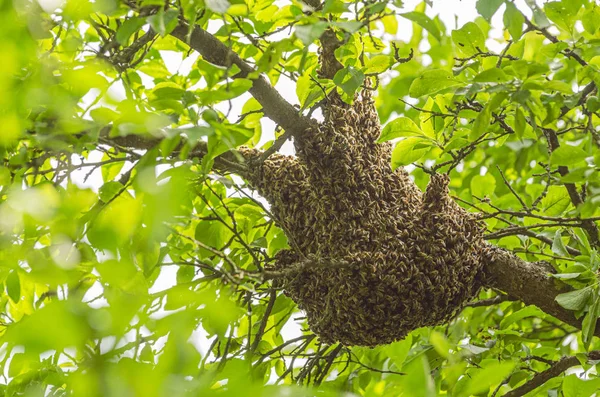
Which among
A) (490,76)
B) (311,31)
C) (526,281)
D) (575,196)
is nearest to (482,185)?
(575,196)

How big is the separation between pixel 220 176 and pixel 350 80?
33cm

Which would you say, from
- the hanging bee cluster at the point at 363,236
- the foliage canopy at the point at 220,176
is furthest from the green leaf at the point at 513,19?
the hanging bee cluster at the point at 363,236

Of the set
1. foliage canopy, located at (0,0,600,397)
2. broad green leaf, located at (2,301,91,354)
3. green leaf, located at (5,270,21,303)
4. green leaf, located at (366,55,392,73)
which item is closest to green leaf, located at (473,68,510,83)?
foliage canopy, located at (0,0,600,397)

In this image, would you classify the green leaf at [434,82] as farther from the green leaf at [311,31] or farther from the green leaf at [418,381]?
the green leaf at [418,381]

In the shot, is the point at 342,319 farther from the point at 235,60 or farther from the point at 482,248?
the point at 235,60

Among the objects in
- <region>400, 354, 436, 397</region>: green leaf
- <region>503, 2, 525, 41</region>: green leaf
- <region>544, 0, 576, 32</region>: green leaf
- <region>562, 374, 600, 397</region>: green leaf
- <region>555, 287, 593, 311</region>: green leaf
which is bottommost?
<region>562, 374, 600, 397</region>: green leaf

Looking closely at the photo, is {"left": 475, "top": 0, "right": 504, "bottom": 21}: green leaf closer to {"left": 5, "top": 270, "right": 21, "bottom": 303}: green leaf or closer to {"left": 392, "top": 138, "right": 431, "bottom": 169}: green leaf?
{"left": 392, "top": 138, "right": 431, "bottom": 169}: green leaf

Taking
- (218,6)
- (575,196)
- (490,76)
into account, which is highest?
(218,6)

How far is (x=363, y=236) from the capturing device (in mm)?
1395

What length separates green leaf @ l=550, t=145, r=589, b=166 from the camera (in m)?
1.18

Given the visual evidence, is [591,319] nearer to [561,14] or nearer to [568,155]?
[568,155]

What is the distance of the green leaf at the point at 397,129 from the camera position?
1411 mm

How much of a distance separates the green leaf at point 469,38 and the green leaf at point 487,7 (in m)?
0.35

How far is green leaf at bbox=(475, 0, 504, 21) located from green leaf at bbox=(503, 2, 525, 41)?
0.07m
